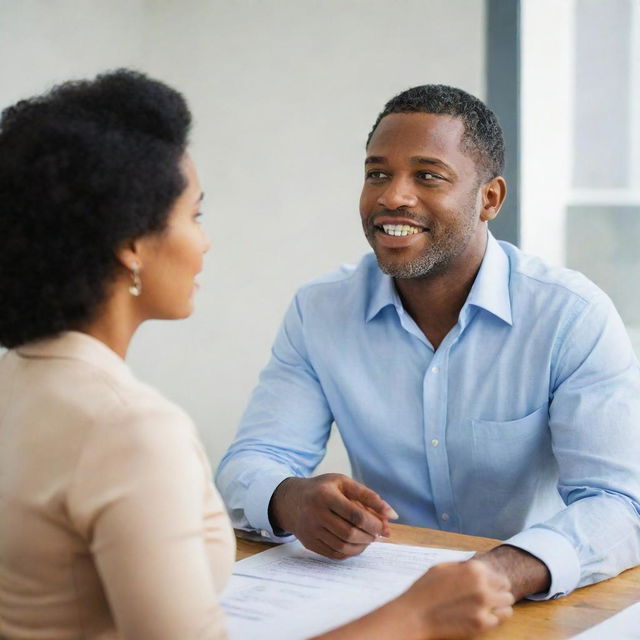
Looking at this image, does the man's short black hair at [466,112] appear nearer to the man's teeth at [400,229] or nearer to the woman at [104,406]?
the man's teeth at [400,229]

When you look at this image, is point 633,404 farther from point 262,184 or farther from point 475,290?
point 262,184

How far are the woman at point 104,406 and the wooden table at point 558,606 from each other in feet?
0.39

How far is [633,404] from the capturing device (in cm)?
166

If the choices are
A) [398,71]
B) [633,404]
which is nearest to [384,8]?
[398,71]

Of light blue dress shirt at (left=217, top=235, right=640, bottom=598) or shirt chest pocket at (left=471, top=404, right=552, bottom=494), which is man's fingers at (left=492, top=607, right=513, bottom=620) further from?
shirt chest pocket at (left=471, top=404, right=552, bottom=494)

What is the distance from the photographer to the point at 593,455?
5.32 ft

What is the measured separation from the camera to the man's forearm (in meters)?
1.31

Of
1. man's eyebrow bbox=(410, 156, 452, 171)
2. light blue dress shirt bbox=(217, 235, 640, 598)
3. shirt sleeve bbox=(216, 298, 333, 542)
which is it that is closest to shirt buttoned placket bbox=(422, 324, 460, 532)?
light blue dress shirt bbox=(217, 235, 640, 598)

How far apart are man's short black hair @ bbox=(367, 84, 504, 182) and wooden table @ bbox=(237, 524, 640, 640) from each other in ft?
2.99

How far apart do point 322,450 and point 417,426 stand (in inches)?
9.0

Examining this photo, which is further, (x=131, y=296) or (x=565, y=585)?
(x=565, y=585)

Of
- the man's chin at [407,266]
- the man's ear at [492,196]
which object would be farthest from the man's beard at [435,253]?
the man's ear at [492,196]

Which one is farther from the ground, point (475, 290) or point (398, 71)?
point (398, 71)

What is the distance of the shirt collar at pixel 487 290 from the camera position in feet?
6.24
